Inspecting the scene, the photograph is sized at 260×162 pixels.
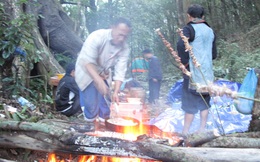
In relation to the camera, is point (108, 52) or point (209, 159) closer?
point (209, 159)

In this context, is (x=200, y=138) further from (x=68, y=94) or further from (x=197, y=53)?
(x=68, y=94)

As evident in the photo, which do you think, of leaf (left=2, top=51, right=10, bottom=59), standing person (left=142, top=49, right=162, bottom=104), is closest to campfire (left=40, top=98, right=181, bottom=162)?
leaf (left=2, top=51, right=10, bottom=59)

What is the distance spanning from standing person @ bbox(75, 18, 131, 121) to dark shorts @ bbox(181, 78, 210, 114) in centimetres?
98

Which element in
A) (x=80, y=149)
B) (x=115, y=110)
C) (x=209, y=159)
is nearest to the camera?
(x=209, y=159)

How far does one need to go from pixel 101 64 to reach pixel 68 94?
6.03 feet

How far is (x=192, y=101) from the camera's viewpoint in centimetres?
464

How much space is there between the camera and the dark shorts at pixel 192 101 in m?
4.60

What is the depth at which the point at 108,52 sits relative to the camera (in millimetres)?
4691

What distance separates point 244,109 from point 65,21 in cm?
981

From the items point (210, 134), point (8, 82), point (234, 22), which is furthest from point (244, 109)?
point (234, 22)

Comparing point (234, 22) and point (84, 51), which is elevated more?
point (234, 22)

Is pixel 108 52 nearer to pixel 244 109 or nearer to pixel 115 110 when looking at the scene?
pixel 115 110

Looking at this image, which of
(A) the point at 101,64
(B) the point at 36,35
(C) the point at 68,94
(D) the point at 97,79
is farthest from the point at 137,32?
(D) the point at 97,79

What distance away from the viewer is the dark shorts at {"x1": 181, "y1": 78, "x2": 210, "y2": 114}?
460cm
